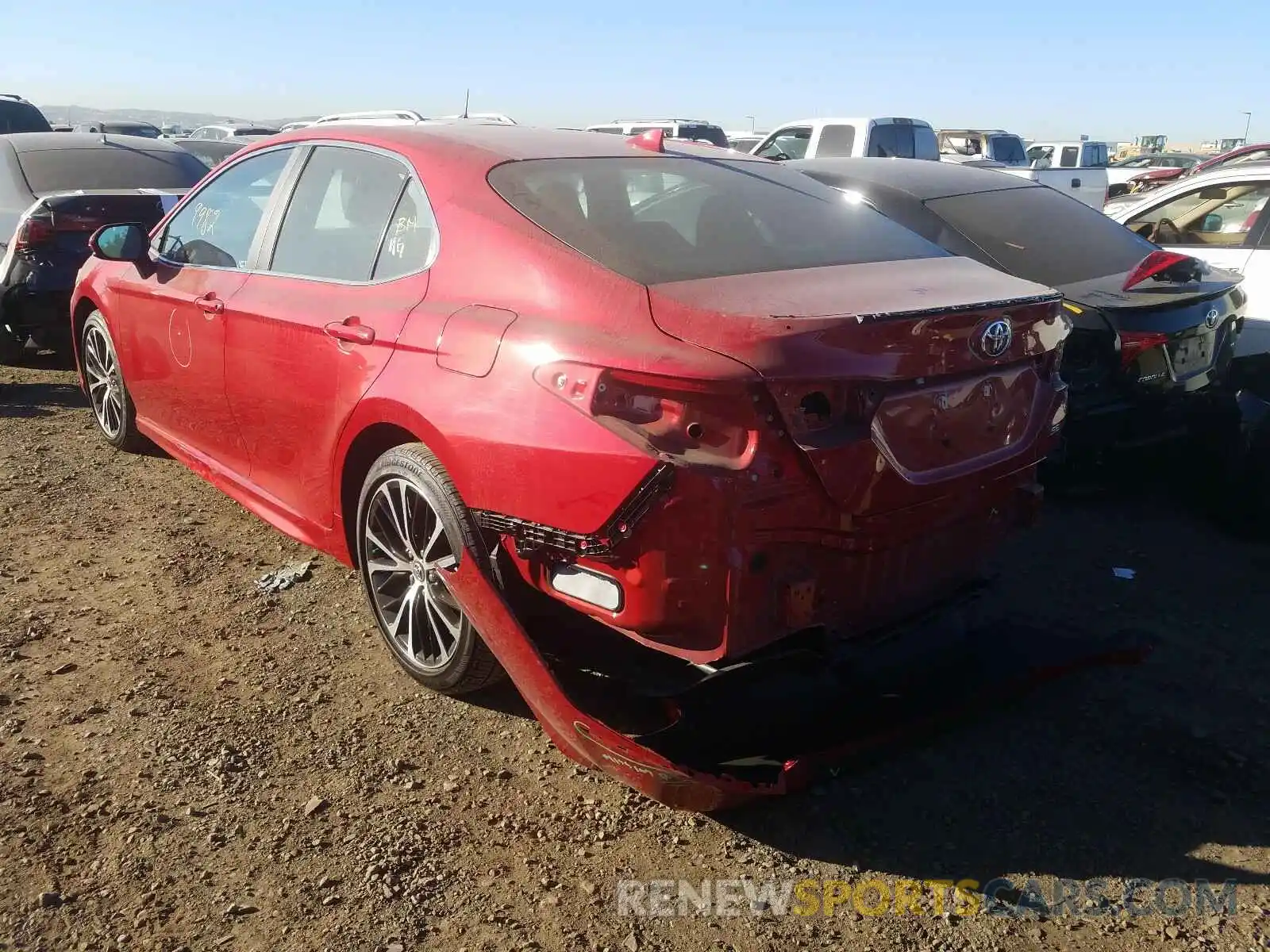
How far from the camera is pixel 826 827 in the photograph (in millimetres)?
2770

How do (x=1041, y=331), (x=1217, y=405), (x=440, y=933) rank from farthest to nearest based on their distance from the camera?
(x=1217, y=405) → (x=1041, y=331) → (x=440, y=933)

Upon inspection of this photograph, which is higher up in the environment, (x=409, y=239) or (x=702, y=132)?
(x=702, y=132)

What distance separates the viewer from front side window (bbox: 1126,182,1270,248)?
6.62 metres

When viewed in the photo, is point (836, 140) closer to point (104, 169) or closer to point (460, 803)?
point (104, 169)

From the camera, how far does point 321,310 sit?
3.45m

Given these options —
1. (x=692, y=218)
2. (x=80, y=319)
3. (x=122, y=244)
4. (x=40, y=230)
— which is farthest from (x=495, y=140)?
(x=40, y=230)

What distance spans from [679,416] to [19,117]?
56.5 feet

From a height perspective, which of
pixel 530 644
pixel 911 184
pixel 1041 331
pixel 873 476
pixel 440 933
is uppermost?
pixel 911 184

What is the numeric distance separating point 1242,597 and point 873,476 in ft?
8.25

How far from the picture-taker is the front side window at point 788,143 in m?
15.2

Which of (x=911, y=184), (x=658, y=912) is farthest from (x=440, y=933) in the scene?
(x=911, y=184)

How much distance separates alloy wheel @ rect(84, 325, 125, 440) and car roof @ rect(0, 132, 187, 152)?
317 cm

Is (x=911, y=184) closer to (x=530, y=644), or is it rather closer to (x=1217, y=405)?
(x=1217, y=405)

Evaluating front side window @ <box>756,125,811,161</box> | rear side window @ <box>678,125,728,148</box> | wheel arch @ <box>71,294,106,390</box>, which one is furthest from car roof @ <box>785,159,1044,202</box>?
rear side window @ <box>678,125,728,148</box>
